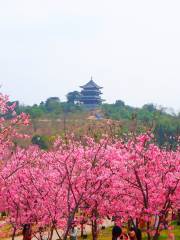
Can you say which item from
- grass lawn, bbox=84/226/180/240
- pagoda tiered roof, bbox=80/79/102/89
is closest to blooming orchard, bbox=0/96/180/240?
grass lawn, bbox=84/226/180/240

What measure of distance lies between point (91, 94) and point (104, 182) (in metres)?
110

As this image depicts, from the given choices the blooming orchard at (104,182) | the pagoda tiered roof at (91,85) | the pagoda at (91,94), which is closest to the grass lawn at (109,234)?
the blooming orchard at (104,182)

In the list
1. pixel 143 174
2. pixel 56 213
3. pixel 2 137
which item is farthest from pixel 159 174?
pixel 2 137

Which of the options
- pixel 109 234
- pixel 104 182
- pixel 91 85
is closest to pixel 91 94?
pixel 91 85

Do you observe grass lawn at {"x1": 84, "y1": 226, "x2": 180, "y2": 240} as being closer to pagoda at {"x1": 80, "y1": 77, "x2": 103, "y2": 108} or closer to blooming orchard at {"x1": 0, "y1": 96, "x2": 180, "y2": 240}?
blooming orchard at {"x1": 0, "y1": 96, "x2": 180, "y2": 240}

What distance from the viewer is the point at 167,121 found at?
87.7m

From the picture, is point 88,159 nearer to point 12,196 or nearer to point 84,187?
point 84,187

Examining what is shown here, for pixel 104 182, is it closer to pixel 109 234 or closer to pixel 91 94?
pixel 109 234

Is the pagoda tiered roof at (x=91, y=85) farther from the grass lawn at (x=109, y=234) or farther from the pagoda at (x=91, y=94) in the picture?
the grass lawn at (x=109, y=234)

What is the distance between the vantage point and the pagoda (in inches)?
4899

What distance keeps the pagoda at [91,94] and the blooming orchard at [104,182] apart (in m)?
104

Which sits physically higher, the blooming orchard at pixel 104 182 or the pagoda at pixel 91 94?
the pagoda at pixel 91 94

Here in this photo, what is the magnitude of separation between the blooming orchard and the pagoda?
4112 inches

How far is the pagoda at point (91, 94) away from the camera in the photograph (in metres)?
124
